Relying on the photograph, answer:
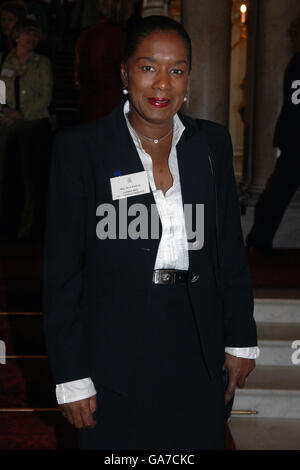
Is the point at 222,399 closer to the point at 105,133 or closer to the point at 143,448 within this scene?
the point at 143,448

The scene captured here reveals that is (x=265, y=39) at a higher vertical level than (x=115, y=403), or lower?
higher

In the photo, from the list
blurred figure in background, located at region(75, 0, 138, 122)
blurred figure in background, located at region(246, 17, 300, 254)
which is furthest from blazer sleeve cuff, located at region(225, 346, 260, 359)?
blurred figure in background, located at region(246, 17, 300, 254)

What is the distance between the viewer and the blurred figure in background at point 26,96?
223 inches

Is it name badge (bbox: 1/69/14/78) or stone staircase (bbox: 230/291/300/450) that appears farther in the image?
name badge (bbox: 1/69/14/78)

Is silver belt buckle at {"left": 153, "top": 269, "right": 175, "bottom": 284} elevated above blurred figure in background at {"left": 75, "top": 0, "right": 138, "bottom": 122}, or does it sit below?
below

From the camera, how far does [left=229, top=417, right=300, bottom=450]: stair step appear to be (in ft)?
10.6

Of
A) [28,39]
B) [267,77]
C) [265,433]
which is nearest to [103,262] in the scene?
[265,433]

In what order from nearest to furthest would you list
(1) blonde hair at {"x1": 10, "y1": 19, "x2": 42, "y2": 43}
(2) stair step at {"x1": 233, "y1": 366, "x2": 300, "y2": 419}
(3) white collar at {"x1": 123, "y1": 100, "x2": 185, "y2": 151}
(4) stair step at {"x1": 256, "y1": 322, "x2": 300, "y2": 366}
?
(3) white collar at {"x1": 123, "y1": 100, "x2": 185, "y2": 151}
(2) stair step at {"x1": 233, "y1": 366, "x2": 300, "y2": 419}
(4) stair step at {"x1": 256, "y1": 322, "x2": 300, "y2": 366}
(1) blonde hair at {"x1": 10, "y1": 19, "x2": 42, "y2": 43}

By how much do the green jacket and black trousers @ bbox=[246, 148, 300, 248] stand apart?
6.73 ft

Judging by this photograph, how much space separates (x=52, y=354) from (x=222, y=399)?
479 mm

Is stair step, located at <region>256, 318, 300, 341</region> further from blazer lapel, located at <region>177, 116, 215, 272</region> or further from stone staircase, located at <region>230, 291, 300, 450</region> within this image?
blazer lapel, located at <region>177, 116, 215, 272</region>

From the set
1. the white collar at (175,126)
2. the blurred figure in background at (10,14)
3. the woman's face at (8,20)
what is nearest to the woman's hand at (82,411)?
the white collar at (175,126)

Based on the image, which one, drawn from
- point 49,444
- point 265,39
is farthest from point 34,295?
point 265,39

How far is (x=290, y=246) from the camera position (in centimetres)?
604
